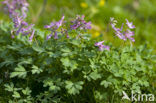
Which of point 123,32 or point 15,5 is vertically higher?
point 15,5

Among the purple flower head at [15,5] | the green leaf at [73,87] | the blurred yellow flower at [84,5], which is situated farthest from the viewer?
the blurred yellow flower at [84,5]

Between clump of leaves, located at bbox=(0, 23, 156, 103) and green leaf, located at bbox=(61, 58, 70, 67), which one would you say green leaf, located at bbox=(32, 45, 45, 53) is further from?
green leaf, located at bbox=(61, 58, 70, 67)

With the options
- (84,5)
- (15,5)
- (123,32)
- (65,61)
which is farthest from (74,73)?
(84,5)

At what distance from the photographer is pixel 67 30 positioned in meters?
2.56

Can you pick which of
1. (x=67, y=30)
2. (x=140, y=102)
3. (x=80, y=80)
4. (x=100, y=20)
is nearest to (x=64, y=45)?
(x=67, y=30)

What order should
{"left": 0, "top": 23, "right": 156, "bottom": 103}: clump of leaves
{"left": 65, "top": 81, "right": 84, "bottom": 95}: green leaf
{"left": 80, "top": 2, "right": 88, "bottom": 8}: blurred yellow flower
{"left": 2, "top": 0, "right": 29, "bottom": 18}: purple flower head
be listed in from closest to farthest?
{"left": 65, "top": 81, "right": 84, "bottom": 95}: green leaf → {"left": 0, "top": 23, "right": 156, "bottom": 103}: clump of leaves → {"left": 2, "top": 0, "right": 29, "bottom": 18}: purple flower head → {"left": 80, "top": 2, "right": 88, "bottom": 8}: blurred yellow flower

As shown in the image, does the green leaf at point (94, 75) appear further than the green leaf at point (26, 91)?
No

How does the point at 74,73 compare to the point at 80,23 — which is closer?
the point at 80,23

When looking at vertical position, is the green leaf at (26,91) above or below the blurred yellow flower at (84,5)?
below

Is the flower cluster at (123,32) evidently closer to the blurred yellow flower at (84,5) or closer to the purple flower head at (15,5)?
the purple flower head at (15,5)

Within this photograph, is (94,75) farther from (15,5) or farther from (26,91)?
(15,5)

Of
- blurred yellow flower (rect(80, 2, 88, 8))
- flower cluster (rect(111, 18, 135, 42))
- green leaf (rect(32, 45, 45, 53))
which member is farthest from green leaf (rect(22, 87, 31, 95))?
blurred yellow flower (rect(80, 2, 88, 8))

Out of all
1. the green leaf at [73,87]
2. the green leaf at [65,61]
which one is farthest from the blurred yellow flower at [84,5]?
the green leaf at [73,87]

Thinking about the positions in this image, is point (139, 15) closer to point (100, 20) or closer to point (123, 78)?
point (100, 20)
